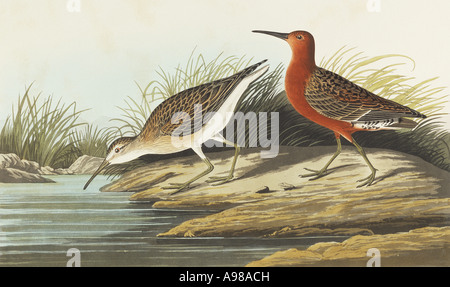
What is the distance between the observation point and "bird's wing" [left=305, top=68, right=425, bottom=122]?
3.57 meters

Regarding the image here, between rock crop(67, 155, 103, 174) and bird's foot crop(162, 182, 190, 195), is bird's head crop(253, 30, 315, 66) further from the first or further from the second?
rock crop(67, 155, 103, 174)

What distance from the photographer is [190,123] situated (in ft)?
11.7

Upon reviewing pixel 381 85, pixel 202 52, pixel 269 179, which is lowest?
pixel 269 179

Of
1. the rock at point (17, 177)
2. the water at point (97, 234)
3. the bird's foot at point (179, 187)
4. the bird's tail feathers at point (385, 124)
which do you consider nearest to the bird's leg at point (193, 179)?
the bird's foot at point (179, 187)

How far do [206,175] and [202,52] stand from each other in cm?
80

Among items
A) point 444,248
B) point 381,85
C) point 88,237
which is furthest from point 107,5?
point 444,248

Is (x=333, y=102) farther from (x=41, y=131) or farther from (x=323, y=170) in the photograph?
(x=41, y=131)

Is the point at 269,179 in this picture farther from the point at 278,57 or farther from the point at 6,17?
the point at 6,17

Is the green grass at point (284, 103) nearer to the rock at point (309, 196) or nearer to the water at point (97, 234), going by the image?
the rock at point (309, 196)

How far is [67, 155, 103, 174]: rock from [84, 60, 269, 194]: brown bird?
5 cm

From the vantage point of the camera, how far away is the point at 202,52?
3.72 m

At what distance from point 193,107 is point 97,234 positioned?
102 cm

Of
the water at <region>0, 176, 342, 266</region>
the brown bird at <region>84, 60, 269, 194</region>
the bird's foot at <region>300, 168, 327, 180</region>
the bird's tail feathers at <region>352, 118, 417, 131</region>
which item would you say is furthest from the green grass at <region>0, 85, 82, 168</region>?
the bird's tail feathers at <region>352, 118, 417, 131</region>

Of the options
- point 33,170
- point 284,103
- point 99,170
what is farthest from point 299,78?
point 33,170
